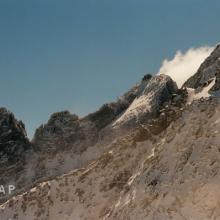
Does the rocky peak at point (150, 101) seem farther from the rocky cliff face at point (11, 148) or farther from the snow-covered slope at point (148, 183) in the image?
the rocky cliff face at point (11, 148)

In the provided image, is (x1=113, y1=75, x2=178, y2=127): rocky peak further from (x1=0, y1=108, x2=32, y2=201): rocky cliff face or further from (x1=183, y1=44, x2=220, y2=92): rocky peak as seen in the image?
(x1=0, y1=108, x2=32, y2=201): rocky cliff face

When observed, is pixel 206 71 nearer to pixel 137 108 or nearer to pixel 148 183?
pixel 137 108

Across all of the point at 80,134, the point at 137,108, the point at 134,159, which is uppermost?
the point at 80,134

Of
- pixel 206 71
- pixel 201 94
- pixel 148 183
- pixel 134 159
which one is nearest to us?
pixel 148 183

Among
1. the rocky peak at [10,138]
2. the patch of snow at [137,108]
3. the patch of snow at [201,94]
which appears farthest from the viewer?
the rocky peak at [10,138]

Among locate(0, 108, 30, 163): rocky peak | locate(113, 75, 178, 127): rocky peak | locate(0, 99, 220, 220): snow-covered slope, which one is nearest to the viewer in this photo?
locate(0, 99, 220, 220): snow-covered slope

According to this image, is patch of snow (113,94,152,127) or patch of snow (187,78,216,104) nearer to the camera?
patch of snow (187,78,216,104)

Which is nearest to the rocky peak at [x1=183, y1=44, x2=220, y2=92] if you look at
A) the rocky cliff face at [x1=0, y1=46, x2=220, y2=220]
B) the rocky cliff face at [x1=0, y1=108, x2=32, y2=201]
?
the rocky cliff face at [x1=0, y1=46, x2=220, y2=220]

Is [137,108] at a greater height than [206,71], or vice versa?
[137,108]

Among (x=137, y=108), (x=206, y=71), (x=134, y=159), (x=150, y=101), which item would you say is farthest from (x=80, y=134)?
(x=134, y=159)

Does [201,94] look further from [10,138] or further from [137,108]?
[10,138]

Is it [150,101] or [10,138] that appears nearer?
[150,101]

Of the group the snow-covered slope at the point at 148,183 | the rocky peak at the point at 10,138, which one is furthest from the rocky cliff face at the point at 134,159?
the rocky peak at the point at 10,138

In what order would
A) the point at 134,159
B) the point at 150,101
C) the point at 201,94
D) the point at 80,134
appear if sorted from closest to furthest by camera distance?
1. the point at 201,94
2. the point at 134,159
3. the point at 150,101
4. the point at 80,134
